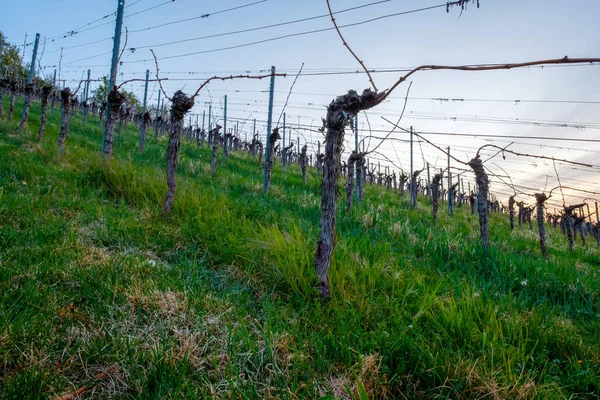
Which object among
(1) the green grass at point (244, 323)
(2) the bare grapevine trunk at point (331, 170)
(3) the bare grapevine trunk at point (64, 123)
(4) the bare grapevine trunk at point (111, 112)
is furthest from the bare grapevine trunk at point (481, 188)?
(3) the bare grapevine trunk at point (64, 123)

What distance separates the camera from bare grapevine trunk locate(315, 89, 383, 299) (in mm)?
3139

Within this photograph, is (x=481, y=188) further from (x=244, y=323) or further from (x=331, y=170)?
(x=244, y=323)

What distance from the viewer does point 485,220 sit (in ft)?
22.5

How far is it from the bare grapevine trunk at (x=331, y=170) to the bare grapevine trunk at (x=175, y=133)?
344cm

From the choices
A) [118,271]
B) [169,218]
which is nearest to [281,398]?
[118,271]

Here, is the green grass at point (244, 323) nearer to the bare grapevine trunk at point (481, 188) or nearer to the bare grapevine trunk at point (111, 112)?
the bare grapevine trunk at point (481, 188)

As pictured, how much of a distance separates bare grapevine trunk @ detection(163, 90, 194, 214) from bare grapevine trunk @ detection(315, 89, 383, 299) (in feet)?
11.3

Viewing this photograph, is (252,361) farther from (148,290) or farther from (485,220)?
(485,220)

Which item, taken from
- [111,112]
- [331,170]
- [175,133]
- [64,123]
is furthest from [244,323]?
[64,123]

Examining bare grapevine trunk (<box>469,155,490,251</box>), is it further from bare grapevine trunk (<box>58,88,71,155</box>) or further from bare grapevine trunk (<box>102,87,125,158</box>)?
bare grapevine trunk (<box>58,88,71,155</box>)

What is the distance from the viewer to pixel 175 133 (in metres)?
5.80

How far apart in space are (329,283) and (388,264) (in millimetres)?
1283

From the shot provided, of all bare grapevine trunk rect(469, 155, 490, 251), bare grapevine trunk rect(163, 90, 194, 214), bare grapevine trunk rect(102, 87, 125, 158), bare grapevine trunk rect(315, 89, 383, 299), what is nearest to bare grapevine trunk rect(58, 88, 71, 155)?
bare grapevine trunk rect(102, 87, 125, 158)

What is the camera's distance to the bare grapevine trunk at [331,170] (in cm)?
314
